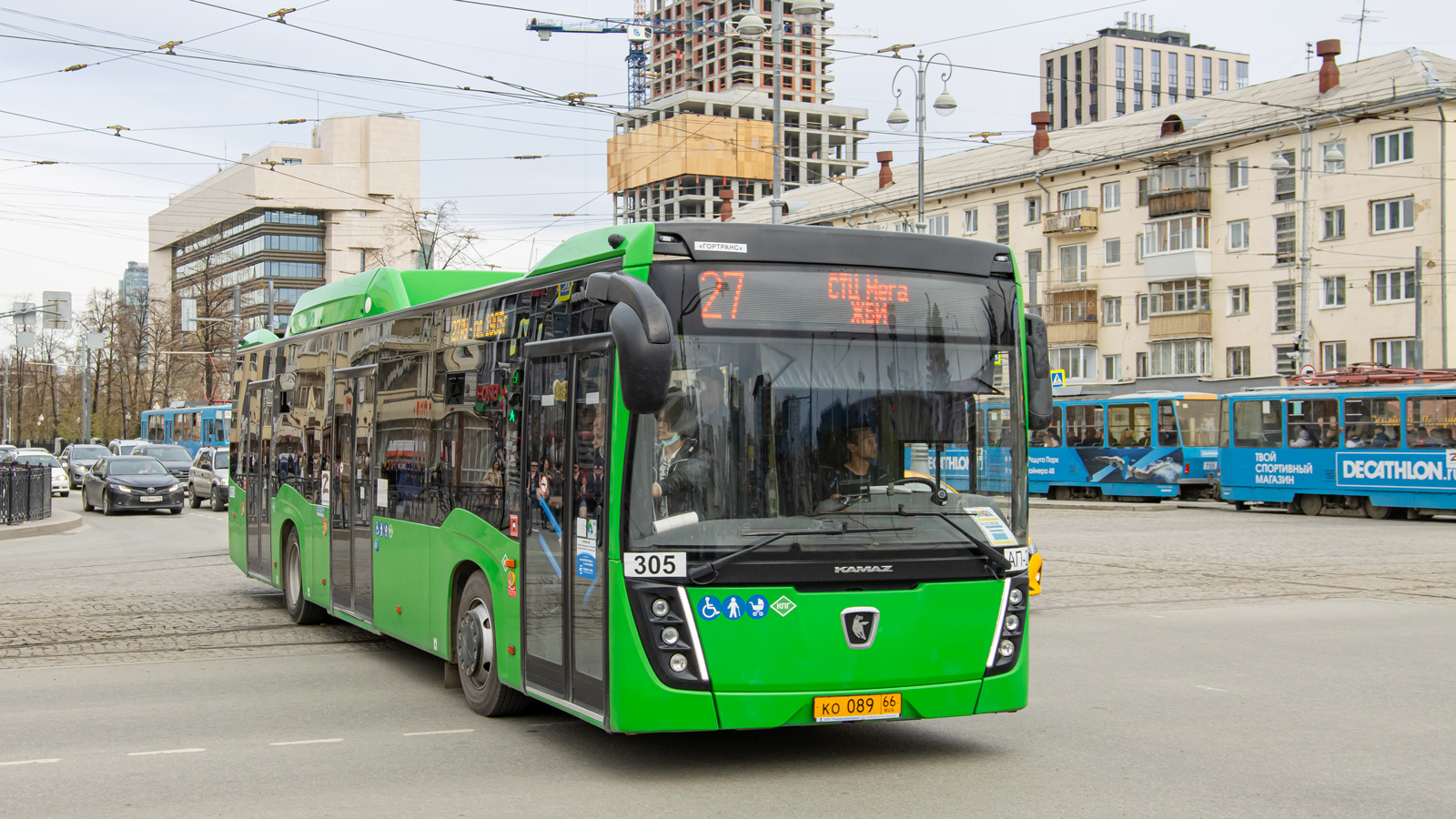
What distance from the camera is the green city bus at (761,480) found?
22.1 feet

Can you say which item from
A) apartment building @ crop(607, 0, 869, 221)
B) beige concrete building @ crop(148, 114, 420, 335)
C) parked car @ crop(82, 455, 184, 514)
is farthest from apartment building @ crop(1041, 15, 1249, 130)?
parked car @ crop(82, 455, 184, 514)

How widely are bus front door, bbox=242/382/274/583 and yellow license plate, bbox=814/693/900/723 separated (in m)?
8.62

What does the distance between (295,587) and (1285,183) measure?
1895 inches

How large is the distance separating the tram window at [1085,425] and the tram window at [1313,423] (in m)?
8.32

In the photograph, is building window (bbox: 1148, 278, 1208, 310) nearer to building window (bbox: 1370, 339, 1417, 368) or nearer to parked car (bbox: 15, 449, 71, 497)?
building window (bbox: 1370, 339, 1417, 368)

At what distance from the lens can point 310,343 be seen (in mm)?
12891

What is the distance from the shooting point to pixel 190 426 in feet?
190

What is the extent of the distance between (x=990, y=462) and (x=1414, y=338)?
45.6m

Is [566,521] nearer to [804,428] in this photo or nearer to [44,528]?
[804,428]

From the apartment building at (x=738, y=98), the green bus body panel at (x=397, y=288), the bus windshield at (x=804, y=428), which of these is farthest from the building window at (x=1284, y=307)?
the apartment building at (x=738, y=98)

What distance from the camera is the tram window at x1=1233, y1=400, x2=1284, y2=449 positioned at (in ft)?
111

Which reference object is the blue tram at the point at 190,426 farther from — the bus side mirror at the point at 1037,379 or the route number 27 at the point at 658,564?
the route number 27 at the point at 658,564

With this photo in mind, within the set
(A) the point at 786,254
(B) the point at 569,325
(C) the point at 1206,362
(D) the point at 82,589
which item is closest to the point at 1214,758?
(A) the point at 786,254

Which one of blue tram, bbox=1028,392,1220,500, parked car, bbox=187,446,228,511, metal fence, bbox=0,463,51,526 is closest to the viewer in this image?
metal fence, bbox=0,463,51,526
